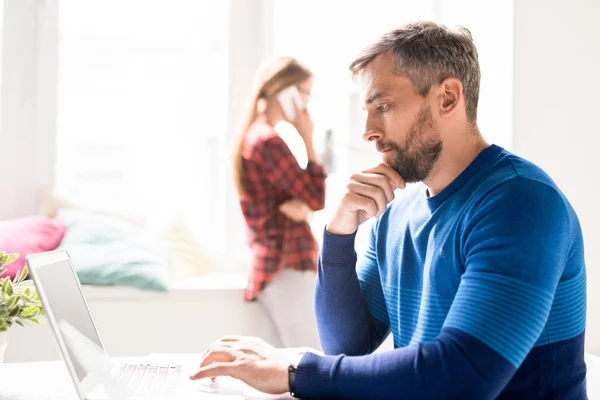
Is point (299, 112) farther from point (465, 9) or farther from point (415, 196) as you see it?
point (415, 196)

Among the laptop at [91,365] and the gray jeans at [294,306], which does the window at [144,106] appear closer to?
the gray jeans at [294,306]

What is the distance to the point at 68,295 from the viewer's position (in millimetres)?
1115

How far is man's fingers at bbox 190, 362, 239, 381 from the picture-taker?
1.02m

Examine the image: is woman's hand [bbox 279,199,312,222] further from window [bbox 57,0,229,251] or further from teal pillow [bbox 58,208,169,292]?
window [bbox 57,0,229,251]

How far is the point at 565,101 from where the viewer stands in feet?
9.77

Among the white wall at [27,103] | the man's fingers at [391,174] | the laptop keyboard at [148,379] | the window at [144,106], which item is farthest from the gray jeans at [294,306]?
the laptop keyboard at [148,379]

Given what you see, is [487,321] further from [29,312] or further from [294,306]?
[294,306]

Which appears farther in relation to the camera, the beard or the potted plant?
the beard

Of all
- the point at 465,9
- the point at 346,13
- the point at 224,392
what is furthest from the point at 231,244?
the point at 224,392

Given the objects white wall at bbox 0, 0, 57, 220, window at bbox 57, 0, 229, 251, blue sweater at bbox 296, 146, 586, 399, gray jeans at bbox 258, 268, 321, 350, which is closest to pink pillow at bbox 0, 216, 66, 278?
white wall at bbox 0, 0, 57, 220

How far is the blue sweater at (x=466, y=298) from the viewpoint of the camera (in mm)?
929

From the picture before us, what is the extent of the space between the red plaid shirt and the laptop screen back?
58.8 inches

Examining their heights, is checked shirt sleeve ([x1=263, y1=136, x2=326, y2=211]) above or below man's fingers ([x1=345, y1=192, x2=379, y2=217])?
below

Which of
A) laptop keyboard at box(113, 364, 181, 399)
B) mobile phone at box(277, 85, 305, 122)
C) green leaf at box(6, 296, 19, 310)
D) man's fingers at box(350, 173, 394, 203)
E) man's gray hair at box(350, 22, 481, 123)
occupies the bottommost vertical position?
laptop keyboard at box(113, 364, 181, 399)
